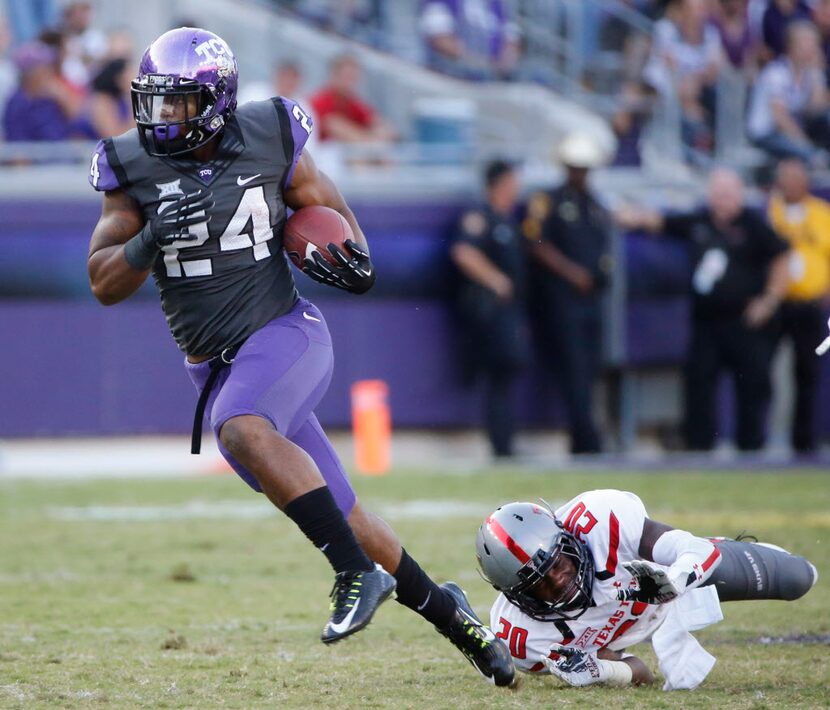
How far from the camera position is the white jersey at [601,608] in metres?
4.13

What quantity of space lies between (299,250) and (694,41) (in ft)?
31.2

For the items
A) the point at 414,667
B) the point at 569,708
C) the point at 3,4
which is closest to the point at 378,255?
the point at 3,4

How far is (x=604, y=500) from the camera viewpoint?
4.23 metres

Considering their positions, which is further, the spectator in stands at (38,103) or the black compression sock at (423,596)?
the spectator in stands at (38,103)

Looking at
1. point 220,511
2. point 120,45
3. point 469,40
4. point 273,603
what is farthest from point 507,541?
point 469,40

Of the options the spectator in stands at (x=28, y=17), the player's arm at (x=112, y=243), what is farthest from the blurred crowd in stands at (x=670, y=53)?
the player's arm at (x=112, y=243)

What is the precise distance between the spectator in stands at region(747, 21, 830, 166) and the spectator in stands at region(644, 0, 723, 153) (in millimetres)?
369

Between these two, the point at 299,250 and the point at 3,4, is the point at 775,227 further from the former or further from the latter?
the point at 299,250

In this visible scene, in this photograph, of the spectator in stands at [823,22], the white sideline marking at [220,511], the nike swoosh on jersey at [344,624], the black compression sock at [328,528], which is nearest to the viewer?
the nike swoosh on jersey at [344,624]

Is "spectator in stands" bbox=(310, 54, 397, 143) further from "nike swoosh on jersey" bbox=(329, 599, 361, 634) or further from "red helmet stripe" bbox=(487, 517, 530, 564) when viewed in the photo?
"nike swoosh on jersey" bbox=(329, 599, 361, 634)

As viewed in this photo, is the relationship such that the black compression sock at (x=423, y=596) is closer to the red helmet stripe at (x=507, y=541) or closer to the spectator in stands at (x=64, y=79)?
the red helmet stripe at (x=507, y=541)

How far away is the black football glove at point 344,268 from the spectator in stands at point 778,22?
950 cm

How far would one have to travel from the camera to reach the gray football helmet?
398cm

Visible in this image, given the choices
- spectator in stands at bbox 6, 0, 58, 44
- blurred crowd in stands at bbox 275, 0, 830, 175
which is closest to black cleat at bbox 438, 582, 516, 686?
blurred crowd in stands at bbox 275, 0, 830, 175
